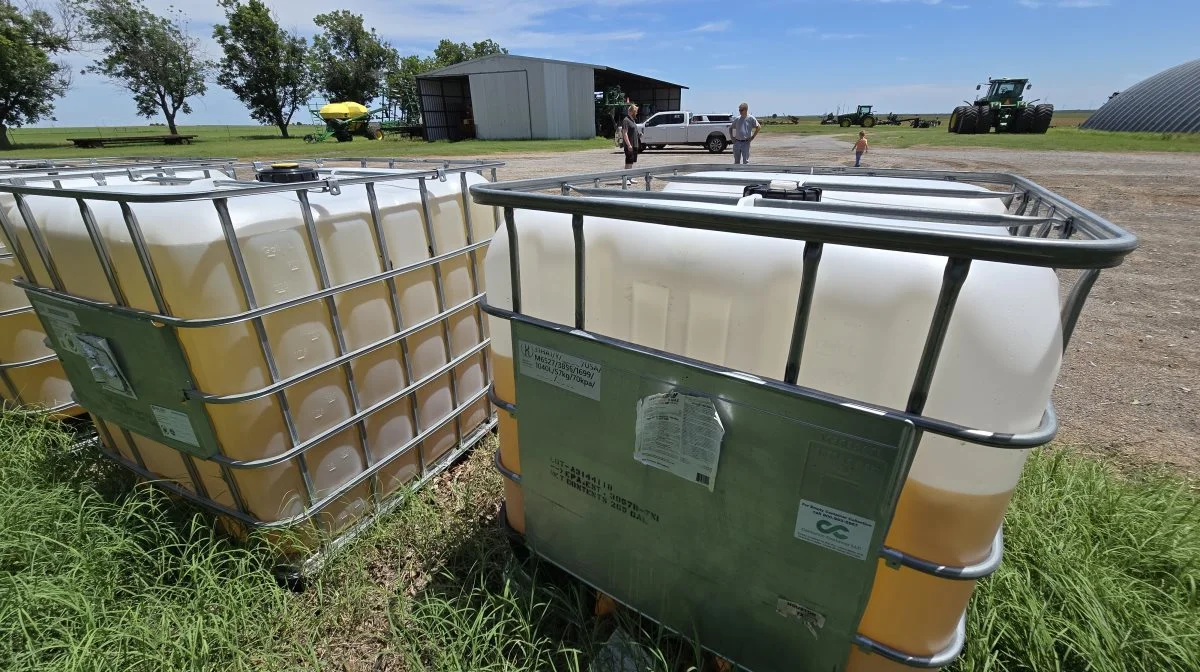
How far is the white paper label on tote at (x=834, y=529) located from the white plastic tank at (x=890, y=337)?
0.32ft

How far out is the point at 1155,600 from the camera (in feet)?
5.69

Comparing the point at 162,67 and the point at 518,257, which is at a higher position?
the point at 162,67

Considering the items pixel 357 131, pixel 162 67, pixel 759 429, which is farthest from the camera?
pixel 162 67

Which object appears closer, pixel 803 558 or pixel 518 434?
pixel 803 558

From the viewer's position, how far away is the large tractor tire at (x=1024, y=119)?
84.6 ft

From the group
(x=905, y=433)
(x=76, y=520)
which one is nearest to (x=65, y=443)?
(x=76, y=520)

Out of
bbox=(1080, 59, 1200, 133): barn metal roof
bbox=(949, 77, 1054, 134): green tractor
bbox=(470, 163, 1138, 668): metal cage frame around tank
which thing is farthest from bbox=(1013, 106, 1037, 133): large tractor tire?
bbox=(470, 163, 1138, 668): metal cage frame around tank

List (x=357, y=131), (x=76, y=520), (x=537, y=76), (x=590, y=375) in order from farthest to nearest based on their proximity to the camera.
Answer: (x=357, y=131), (x=537, y=76), (x=76, y=520), (x=590, y=375)

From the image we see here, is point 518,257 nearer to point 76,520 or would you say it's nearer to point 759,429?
point 759,429

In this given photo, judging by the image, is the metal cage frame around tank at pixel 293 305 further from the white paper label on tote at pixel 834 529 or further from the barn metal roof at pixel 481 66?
the barn metal roof at pixel 481 66

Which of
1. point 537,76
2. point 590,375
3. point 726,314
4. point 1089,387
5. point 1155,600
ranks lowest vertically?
point 1089,387

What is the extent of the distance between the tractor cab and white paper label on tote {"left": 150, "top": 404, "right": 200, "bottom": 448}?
3488cm

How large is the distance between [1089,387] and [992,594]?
2820 mm

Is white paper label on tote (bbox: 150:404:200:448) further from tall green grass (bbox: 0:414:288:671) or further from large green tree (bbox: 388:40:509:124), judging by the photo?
large green tree (bbox: 388:40:509:124)
